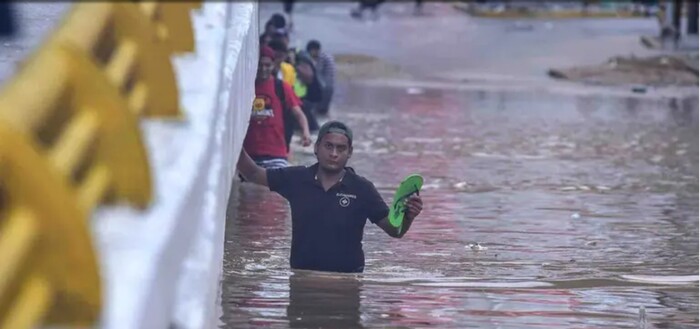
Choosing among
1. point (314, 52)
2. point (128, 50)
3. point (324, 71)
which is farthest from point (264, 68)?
point (324, 71)

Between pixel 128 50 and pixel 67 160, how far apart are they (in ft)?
2.98

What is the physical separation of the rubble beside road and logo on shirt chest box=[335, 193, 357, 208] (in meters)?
25.0

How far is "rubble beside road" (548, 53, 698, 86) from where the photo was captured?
109 ft

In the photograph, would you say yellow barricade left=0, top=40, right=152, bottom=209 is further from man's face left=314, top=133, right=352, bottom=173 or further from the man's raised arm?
the man's raised arm

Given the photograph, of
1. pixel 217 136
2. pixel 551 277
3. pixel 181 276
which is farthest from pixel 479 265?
pixel 181 276

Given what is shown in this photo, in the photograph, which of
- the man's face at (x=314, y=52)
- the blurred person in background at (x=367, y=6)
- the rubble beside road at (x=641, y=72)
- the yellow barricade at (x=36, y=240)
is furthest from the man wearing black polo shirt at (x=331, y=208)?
the blurred person in background at (x=367, y=6)

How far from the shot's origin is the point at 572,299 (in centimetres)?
877

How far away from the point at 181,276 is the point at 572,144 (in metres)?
16.6

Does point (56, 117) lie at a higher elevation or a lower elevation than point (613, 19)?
higher

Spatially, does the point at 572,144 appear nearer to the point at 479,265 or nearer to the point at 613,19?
the point at 479,265

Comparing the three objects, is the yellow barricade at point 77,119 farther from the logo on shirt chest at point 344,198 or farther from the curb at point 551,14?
the curb at point 551,14

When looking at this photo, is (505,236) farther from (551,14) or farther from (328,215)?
(551,14)

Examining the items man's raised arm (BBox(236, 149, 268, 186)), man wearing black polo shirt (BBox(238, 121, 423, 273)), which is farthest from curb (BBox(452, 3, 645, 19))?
man wearing black polo shirt (BBox(238, 121, 423, 273))

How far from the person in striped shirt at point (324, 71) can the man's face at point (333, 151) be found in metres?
13.6
